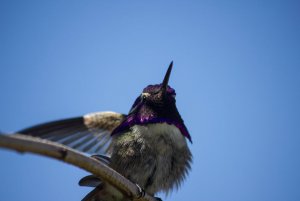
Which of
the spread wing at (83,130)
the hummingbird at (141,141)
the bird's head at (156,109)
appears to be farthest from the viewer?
the bird's head at (156,109)

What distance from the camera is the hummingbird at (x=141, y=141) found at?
4.93m

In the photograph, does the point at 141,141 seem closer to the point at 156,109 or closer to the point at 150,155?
the point at 150,155

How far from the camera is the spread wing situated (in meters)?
4.02

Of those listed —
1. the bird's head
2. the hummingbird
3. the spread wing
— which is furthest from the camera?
the bird's head

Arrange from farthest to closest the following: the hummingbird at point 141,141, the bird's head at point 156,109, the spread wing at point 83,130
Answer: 1. the bird's head at point 156,109
2. the hummingbird at point 141,141
3. the spread wing at point 83,130

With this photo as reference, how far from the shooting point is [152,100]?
18.7 ft

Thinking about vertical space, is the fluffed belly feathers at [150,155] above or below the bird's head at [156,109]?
A: below

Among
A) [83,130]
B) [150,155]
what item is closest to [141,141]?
[150,155]

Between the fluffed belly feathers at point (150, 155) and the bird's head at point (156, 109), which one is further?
the bird's head at point (156, 109)

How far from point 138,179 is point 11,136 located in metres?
2.83

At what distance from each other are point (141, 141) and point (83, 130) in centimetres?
74

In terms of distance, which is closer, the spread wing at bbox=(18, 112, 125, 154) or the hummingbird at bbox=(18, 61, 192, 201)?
the spread wing at bbox=(18, 112, 125, 154)

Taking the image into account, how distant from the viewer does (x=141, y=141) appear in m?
4.97

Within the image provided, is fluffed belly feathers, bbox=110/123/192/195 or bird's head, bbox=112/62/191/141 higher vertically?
bird's head, bbox=112/62/191/141
